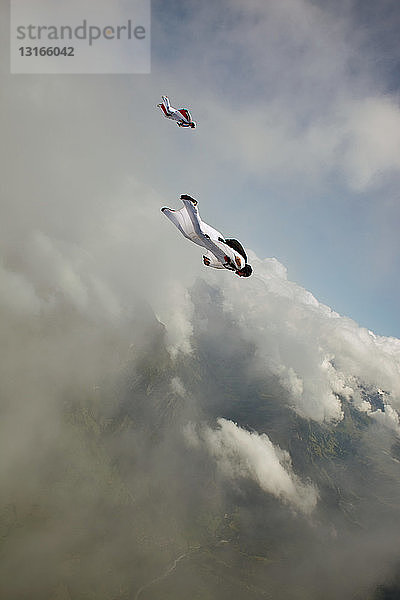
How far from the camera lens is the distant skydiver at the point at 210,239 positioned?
18.3m

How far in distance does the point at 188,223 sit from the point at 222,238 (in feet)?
9.51

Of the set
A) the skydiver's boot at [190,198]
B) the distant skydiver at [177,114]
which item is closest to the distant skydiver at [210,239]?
the skydiver's boot at [190,198]

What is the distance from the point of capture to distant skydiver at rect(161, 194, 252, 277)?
18.3m

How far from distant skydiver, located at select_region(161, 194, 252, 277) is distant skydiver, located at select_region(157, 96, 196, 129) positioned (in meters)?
27.3

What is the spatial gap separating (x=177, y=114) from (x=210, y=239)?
101ft

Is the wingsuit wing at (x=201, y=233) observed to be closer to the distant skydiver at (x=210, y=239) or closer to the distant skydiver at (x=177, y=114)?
the distant skydiver at (x=210, y=239)

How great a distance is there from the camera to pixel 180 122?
Result: 4041 cm

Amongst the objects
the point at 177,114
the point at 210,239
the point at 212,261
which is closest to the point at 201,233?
the point at 210,239

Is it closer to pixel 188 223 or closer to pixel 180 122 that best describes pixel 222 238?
A: pixel 188 223

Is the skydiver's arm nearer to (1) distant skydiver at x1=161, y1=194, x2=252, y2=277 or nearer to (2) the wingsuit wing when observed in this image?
(1) distant skydiver at x1=161, y1=194, x2=252, y2=277

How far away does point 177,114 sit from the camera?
1539 inches

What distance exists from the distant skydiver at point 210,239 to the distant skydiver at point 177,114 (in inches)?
1076

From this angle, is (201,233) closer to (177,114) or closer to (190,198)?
(190,198)

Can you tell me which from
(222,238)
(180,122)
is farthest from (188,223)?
(180,122)
